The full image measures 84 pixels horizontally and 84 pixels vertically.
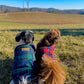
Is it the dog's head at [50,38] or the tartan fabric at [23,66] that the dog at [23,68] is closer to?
the tartan fabric at [23,66]

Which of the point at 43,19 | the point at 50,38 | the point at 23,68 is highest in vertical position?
the point at 43,19

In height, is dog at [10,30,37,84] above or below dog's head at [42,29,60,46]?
below

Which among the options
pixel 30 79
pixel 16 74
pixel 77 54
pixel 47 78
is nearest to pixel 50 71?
pixel 47 78

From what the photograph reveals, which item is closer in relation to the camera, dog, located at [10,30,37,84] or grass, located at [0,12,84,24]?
dog, located at [10,30,37,84]

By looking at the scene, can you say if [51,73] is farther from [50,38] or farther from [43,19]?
[43,19]

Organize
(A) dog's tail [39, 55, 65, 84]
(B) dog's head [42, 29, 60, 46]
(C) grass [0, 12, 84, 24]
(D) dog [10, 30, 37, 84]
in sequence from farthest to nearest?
(C) grass [0, 12, 84, 24], (B) dog's head [42, 29, 60, 46], (D) dog [10, 30, 37, 84], (A) dog's tail [39, 55, 65, 84]

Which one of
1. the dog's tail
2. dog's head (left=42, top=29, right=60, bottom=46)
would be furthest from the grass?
the dog's tail

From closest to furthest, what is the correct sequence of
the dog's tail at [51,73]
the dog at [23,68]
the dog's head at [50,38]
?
the dog's tail at [51,73] < the dog at [23,68] < the dog's head at [50,38]

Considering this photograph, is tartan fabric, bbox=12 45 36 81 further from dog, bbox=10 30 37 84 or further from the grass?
the grass

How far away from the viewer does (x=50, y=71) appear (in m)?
1.63

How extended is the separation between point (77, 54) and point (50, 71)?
98.1 inches

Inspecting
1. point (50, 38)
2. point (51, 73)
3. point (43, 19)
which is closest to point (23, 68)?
point (51, 73)

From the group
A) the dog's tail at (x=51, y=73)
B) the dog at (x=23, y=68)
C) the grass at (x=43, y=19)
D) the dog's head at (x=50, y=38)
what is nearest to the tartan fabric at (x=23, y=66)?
the dog at (x=23, y=68)

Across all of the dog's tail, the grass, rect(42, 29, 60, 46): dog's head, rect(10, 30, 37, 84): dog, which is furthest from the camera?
the grass
